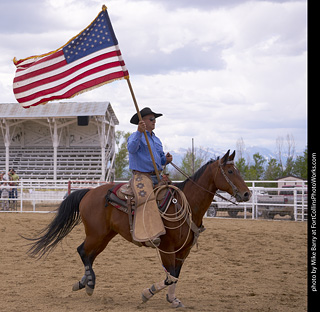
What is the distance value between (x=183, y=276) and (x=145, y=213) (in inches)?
89.9

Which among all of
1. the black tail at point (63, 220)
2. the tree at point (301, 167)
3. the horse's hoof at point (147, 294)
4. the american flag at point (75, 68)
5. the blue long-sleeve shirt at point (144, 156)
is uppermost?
the american flag at point (75, 68)

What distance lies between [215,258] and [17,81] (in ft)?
16.8

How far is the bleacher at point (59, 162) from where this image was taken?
1204 inches

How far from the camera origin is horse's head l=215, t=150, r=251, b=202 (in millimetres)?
5383

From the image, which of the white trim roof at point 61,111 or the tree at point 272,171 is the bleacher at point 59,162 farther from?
the tree at point 272,171

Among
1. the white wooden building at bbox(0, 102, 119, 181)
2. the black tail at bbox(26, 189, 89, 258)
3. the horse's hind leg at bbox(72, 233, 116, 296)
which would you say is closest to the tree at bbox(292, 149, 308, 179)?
the white wooden building at bbox(0, 102, 119, 181)

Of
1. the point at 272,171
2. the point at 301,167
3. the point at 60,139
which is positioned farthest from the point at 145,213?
the point at 272,171

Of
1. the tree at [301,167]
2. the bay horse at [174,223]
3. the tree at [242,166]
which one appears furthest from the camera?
the tree at [242,166]

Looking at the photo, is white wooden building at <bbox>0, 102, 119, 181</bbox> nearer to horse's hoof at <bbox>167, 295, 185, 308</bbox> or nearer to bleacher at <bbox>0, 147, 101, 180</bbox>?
bleacher at <bbox>0, 147, 101, 180</bbox>

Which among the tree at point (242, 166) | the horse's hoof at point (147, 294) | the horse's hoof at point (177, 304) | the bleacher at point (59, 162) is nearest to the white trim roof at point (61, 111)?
the bleacher at point (59, 162)

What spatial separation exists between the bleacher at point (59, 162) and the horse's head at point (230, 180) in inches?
976

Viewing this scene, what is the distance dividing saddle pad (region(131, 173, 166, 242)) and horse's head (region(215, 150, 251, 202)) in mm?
816
